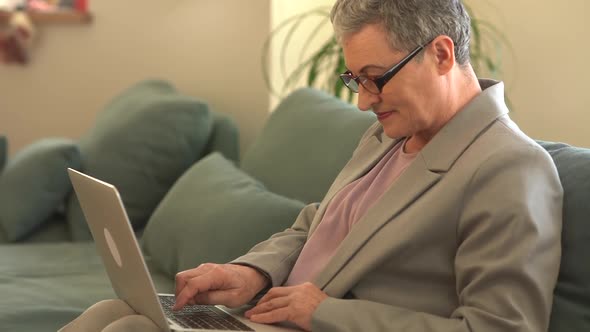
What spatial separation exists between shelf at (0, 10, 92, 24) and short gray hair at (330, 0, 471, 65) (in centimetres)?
267

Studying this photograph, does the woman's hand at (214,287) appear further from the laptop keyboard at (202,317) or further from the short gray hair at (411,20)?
the short gray hair at (411,20)

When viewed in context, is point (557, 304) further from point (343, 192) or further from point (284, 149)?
point (284, 149)

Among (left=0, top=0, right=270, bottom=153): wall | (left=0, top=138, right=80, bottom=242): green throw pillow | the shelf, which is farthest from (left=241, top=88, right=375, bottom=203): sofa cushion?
the shelf

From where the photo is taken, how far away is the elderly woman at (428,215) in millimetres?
1320

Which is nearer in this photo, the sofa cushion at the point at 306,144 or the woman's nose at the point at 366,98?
the woman's nose at the point at 366,98

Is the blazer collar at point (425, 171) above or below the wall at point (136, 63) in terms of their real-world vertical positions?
above

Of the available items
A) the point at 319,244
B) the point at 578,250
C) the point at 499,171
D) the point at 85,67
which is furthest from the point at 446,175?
the point at 85,67

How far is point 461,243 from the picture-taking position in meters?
→ 1.39

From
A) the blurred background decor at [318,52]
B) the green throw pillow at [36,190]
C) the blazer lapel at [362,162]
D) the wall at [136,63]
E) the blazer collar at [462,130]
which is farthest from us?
the wall at [136,63]

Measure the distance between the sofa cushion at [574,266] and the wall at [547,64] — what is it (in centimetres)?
101

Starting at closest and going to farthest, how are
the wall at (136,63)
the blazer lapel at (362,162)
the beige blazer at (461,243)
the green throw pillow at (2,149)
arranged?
1. the beige blazer at (461,243)
2. the blazer lapel at (362,162)
3. the green throw pillow at (2,149)
4. the wall at (136,63)

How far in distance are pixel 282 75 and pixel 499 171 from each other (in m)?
2.14

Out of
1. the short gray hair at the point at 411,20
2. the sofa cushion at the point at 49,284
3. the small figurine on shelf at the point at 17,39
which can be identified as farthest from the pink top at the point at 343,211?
the small figurine on shelf at the point at 17,39

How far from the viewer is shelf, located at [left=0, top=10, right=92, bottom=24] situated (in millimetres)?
3993
